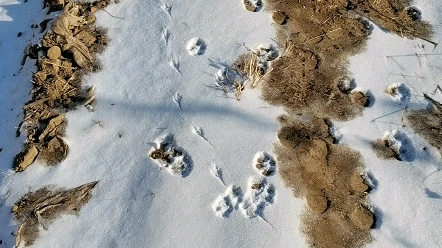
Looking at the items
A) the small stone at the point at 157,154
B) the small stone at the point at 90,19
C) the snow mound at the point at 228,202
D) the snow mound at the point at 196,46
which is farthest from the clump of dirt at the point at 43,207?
the small stone at the point at 90,19

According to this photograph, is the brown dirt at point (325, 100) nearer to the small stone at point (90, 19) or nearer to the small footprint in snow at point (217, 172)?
the small footprint in snow at point (217, 172)

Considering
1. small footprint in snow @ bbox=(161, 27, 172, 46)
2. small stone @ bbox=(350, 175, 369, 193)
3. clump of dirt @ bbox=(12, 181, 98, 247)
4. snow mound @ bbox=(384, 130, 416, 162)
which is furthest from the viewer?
small footprint in snow @ bbox=(161, 27, 172, 46)

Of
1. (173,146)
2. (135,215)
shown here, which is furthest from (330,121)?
(135,215)

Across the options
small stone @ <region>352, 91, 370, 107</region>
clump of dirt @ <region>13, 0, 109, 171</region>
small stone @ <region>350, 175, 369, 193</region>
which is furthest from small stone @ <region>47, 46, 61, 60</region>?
small stone @ <region>350, 175, 369, 193</region>

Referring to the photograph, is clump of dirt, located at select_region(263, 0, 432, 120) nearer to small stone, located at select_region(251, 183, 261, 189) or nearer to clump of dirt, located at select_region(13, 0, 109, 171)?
small stone, located at select_region(251, 183, 261, 189)

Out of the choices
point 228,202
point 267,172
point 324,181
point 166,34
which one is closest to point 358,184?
point 324,181

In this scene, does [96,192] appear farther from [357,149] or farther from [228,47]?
[357,149]

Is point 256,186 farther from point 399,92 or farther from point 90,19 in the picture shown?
point 90,19
